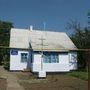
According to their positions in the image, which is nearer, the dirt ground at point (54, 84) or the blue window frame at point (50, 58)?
the dirt ground at point (54, 84)

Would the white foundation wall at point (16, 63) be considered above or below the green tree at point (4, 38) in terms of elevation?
below

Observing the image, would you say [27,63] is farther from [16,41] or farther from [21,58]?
[16,41]

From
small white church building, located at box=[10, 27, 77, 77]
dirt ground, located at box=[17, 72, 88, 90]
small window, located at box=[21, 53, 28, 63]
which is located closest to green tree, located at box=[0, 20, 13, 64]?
small white church building, located at box=[10, 27, 77, 77]

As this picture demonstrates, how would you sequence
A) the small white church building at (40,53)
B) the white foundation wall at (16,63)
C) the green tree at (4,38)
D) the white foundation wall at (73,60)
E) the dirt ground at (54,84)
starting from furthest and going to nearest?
1. the green tree at (4,38)
2. the white foundation wall at (73,60)
3. the white foundation wall at (16,63)
4. the small white church building at (40,53)
5. the dirt ground at (54,84)

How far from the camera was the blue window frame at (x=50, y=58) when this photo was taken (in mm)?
34062

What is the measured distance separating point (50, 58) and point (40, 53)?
4.65ft

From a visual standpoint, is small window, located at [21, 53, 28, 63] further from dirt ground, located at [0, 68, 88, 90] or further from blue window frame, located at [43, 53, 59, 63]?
dirt ground, located at [0, 68, 88, 90]

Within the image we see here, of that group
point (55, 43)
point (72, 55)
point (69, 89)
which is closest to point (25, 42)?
point (55, 43)

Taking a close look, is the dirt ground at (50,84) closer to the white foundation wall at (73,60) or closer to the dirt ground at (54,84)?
the dirt ground at (54,84)

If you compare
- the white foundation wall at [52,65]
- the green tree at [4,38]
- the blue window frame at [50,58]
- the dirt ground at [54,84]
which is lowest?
the dirt ground at [54,84]

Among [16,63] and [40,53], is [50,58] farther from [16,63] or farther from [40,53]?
[16,63]

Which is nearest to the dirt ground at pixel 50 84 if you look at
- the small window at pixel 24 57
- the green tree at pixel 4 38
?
the small window at pixel 24 57

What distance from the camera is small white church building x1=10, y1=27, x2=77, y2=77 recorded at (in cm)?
3347

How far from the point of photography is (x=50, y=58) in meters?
34.2
